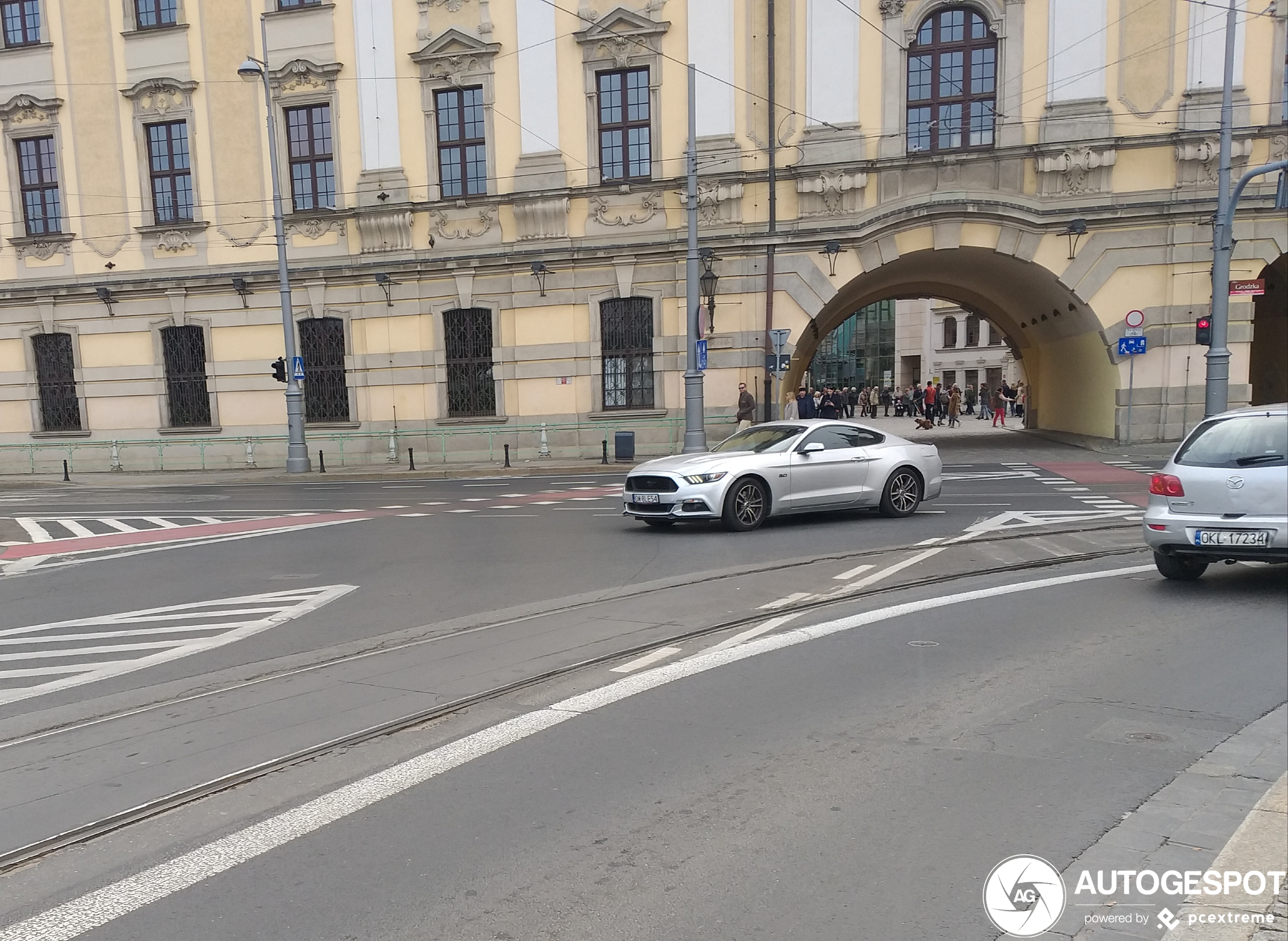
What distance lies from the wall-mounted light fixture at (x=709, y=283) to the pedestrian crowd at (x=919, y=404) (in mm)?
2148

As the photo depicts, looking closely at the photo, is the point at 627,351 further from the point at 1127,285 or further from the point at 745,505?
the point at 745,505

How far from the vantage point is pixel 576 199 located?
2591 cm

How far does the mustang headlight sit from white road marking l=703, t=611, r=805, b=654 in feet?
14.5

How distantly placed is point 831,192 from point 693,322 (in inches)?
224

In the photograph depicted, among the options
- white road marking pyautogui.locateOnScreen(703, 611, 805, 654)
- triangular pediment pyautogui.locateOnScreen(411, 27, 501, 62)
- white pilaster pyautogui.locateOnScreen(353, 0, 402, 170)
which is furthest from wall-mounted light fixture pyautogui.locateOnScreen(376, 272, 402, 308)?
white road marking pyautogui.locateOnScreen(703, 611, 805, 654)

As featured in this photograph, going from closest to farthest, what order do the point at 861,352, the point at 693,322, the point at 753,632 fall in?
the point at 753,632
the point at 693,322
the point at 861,352

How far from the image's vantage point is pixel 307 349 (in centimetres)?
2836

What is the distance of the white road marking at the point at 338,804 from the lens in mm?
3367

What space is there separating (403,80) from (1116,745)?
26.8 meters

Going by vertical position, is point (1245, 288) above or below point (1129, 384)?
above

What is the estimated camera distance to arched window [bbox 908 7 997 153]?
79.2ft

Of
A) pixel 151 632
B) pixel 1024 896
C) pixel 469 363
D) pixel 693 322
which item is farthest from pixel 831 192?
pixel 1024 896

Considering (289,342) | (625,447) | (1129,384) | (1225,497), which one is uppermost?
(289,342)

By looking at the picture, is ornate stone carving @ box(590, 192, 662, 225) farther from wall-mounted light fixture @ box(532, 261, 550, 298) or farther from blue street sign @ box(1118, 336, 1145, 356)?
blue street sign @ box(1118, 336, 1145, 356)
